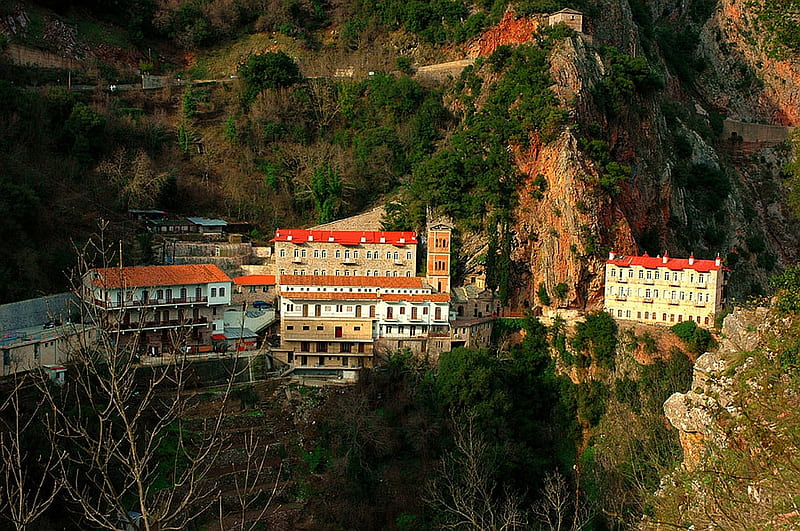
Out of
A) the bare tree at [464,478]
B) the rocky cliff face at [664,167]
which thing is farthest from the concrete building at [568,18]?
the bare tree at [464,478]

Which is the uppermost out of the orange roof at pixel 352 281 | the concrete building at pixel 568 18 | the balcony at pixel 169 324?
the concrete building at pixel 568 18

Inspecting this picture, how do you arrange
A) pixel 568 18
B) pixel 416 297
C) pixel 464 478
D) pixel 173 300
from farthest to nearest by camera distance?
pixel 568 18 < pixel 416 297 < pixel 173 300 < pixel 464 478

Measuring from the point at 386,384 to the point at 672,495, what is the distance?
20666mm

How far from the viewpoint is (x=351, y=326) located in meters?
34.8

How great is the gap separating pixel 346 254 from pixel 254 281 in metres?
4.41

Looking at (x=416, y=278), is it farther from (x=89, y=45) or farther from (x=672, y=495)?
(x=89, y=45)

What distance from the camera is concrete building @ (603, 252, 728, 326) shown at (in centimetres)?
3512

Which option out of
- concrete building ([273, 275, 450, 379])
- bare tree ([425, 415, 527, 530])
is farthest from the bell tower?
bare tree ([425, 415, 527, 530])

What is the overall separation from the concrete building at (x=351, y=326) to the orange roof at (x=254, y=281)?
2.73m

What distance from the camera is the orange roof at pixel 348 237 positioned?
125 ft

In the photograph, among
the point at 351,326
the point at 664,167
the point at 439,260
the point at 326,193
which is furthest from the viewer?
the point at 664,167

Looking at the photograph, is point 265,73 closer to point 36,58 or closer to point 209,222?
point 209,222

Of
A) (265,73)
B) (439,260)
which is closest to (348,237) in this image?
(439,260)

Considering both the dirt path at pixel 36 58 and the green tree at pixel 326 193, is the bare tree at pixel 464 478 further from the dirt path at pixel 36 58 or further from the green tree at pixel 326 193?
the dirt path at pixel 36 58
